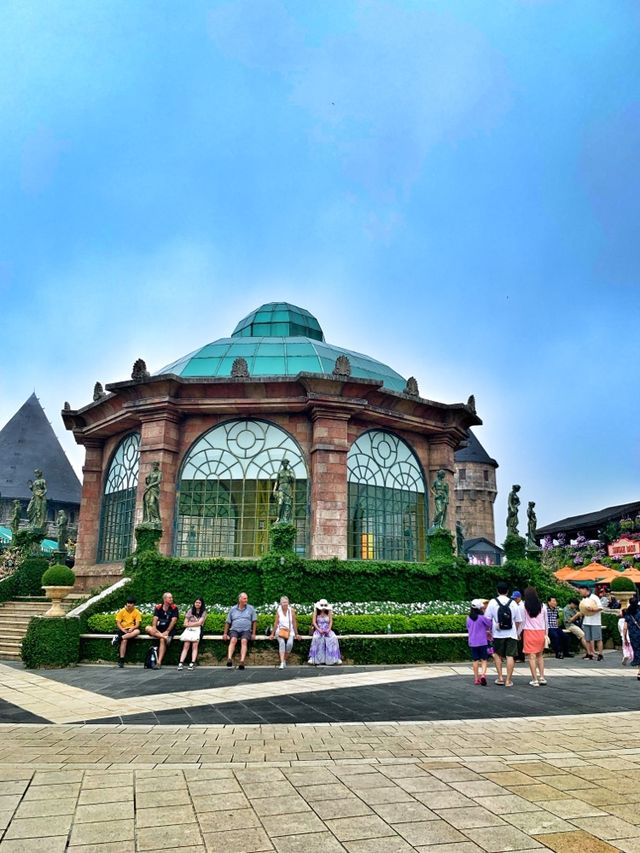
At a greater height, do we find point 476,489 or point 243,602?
point 476,489

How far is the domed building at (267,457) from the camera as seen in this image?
21.3 meters

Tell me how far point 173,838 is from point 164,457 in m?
18.0

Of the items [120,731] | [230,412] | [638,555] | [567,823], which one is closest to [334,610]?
[230,412]

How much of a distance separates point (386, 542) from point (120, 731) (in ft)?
52.4

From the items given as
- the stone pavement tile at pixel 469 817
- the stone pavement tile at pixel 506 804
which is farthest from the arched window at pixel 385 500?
the stone pavement tile at pixel 469 817

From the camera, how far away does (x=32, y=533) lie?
24.9 meters

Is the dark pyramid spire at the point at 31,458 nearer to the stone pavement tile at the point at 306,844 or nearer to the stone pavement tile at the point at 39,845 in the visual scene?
the stone pavement tile at the point at 39,845

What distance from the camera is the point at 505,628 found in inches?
452

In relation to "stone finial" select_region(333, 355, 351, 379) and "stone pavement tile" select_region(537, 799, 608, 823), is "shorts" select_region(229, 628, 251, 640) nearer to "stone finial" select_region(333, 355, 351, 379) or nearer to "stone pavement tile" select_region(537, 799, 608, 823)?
"stone pavement tile" select_region(537, 799, 608, 823)

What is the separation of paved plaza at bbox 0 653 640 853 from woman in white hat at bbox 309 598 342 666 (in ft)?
11.2

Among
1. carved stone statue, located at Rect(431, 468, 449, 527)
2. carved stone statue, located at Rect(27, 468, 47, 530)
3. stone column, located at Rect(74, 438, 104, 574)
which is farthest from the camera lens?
carved stone statue, located at Rect(27, 468, 47, 530)

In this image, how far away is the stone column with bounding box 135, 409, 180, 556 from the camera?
21.4m

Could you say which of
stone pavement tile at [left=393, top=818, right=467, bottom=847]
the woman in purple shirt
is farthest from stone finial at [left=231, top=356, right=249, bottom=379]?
stone pavement tile at [left=393, top=818, right=467, bottom=847]

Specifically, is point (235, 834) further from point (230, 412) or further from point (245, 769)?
point (230, 412)
